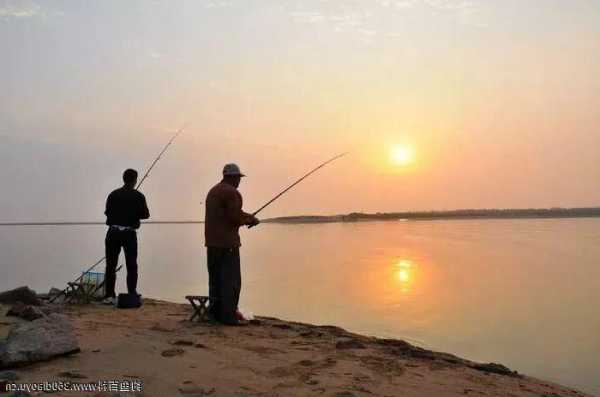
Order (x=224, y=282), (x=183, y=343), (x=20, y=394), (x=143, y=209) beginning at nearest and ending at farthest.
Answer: (x=20, y=394)
(x=183, y=343)
(x=224, y=282)
(x=143, y=209)

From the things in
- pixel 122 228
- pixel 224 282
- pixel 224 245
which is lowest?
pixel 224 282

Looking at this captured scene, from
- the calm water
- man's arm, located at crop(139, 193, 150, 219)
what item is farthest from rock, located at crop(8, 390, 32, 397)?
the calm water

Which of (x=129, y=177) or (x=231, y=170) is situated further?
(x=129, y=177)

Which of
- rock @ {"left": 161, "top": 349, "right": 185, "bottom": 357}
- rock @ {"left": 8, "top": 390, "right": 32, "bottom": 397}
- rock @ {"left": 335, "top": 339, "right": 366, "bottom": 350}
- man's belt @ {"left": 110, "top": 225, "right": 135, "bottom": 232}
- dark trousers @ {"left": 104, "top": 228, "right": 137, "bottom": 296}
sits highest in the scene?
man's belt @ {"left": 110, "top": 225, "right": 135, "bottom": 232}

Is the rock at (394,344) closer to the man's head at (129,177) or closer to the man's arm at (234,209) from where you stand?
the man's arm at (234,209)

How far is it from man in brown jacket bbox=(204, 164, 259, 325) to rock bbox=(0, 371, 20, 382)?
9.91 feet

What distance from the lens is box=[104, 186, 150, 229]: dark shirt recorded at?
25.8 ft

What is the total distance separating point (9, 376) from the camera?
12.6 ft

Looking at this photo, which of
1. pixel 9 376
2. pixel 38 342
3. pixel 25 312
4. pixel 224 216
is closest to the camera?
pixel 9 376

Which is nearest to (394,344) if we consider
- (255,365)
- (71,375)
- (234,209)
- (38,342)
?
(255,365)

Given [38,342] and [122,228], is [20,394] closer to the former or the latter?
[38,342]

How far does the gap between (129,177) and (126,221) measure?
2.10ft

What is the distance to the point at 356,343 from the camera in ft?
20.0

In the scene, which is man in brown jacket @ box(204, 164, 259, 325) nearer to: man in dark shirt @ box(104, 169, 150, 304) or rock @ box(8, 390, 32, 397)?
man in dark shirt @ box(104, 169, 150, 304)
